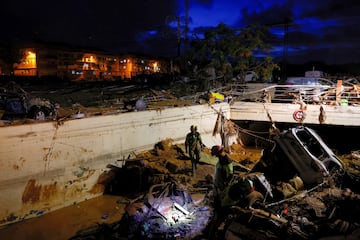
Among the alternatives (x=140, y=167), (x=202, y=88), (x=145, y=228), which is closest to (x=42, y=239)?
(x=145, y=228)

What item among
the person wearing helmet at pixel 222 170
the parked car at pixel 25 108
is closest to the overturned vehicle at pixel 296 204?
the person wearing helmet at pixel 222 170

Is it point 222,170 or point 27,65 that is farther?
point 27,65

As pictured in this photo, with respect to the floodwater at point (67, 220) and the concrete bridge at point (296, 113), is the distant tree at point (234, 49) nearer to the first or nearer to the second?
the concrete bridge at point (296, 113)

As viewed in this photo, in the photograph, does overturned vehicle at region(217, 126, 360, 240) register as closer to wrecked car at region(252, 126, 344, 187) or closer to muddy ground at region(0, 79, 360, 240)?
wrecked car at region(252, 126, 344, 187)

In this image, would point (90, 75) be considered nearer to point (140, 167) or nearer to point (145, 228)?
point (140, 167)

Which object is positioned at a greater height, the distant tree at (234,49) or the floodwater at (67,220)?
the distant tree at (234,49)

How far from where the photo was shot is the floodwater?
777 cm

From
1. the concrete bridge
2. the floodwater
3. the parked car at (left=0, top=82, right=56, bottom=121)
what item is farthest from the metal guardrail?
the parked car at (left=0, top=82, right=56, bottom=121)

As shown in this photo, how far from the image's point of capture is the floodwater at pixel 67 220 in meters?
7.77

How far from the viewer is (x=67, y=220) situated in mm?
8516

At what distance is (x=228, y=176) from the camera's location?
562 cm

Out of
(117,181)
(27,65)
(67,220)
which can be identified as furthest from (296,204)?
(27,65)

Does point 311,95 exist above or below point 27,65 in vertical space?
below

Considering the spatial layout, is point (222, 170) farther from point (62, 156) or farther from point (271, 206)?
point (62, 156)
